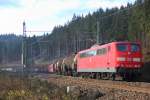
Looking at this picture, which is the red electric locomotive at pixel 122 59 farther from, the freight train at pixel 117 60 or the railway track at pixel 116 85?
the railway track at pixel 116 85

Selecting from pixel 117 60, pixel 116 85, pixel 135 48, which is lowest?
pixel 116 85

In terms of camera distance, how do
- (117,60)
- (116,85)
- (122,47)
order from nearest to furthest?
(116,85) → (117,60) → (122,47)

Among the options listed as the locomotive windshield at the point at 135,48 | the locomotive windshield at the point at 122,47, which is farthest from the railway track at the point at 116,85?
the locomotive windshield at the point at 135,48

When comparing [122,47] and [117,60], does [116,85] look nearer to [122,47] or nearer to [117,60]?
[117,60]

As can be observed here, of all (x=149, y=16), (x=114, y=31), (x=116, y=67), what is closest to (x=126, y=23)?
(x=114, y=31)

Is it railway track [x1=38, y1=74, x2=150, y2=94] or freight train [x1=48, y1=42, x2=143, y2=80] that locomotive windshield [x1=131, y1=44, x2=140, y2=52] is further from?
railway track [x1=38, y1=74, x2=150, y2=94]

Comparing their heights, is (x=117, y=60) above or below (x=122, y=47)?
below

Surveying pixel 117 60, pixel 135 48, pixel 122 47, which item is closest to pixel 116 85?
pixel 117 60

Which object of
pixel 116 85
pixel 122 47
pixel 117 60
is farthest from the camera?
pixel 122 47

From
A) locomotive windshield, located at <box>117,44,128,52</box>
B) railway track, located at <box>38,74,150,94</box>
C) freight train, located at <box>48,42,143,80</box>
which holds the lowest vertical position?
railway track, located at <box>38,74,150,94</box>

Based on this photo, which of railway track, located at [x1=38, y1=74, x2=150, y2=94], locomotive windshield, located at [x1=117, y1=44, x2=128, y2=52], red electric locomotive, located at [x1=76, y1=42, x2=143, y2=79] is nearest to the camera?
railway track, located at [x1=38, y1=74, x2=150, y2=94]

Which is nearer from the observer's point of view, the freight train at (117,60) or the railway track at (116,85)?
the railway track at (116,85)

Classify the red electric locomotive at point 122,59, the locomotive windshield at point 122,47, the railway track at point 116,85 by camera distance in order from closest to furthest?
the railway track at point 116,85
the red electric locomotive at point 122,59
the locomotive windshield at point 122,47

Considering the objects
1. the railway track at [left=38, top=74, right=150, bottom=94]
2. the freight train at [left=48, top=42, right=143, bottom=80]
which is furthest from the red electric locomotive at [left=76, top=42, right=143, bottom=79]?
the railway track at [left=38, top=74, right=150, bottom=94]
